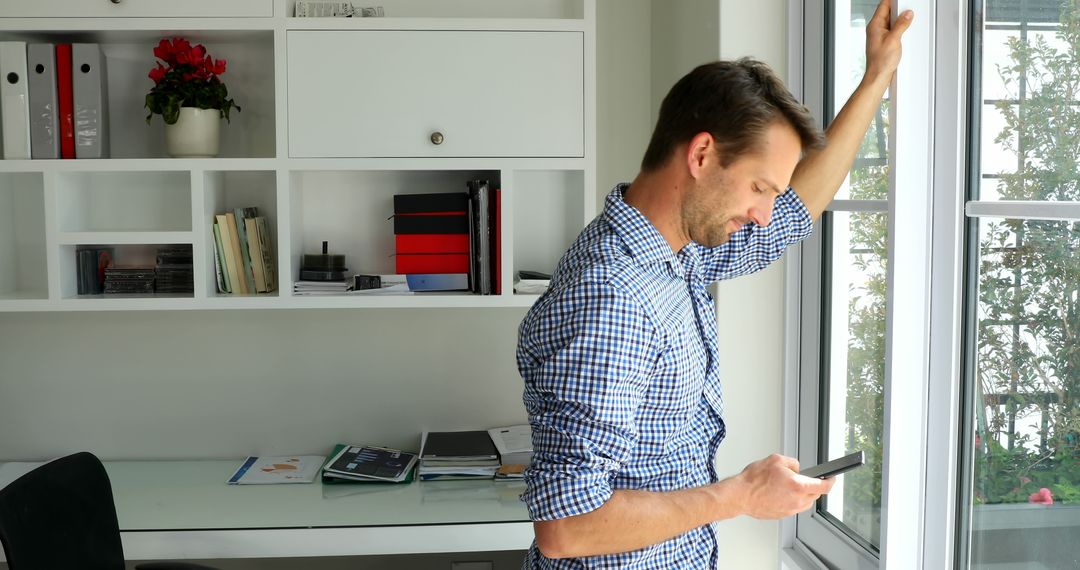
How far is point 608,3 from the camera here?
278 centimetres

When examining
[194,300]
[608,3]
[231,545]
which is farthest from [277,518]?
[608,3]

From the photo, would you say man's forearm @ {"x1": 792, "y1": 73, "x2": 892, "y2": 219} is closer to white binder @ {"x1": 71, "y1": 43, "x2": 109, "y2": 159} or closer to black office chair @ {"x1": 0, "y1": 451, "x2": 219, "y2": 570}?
black office chair @ {"x1": 0, "y1": 451, "x2": 219, "y2": 570}

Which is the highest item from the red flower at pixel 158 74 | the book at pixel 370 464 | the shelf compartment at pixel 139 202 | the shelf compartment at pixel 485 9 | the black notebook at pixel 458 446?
the shelf compartment at pixel 485 9

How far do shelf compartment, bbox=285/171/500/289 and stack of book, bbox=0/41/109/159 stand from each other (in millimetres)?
593

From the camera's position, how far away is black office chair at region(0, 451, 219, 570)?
1783 millimetres

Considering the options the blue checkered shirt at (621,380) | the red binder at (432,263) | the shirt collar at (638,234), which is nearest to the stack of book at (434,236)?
the red binder at (432,263)

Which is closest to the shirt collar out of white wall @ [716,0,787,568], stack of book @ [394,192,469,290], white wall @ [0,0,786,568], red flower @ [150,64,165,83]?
white wall @ [716,0,787,568]

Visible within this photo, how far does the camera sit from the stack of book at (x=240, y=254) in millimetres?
2510

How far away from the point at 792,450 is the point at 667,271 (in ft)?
2.97

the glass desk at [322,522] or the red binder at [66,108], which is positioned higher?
the red binder at [66,108]

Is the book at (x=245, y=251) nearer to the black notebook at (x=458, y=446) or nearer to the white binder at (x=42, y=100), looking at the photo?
the white binder at (x=42, y=100)

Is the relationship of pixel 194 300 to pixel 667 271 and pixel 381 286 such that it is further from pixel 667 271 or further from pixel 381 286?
pixel 667 271

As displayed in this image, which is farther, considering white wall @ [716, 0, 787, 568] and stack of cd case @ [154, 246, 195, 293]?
stack of cd case @ [154, 246, 195, 293]

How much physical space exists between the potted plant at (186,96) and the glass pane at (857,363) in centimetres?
167
